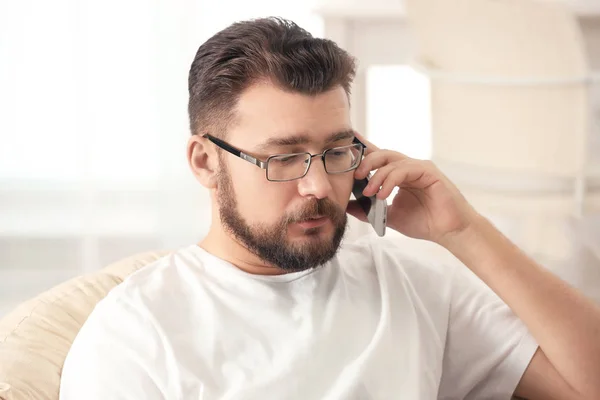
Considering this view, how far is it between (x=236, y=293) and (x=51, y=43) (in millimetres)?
1791

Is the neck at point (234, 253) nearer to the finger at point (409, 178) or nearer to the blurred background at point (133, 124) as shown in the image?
the finger at point (409, 178)

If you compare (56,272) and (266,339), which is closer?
(266,339)

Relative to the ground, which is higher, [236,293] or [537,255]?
[236,293]

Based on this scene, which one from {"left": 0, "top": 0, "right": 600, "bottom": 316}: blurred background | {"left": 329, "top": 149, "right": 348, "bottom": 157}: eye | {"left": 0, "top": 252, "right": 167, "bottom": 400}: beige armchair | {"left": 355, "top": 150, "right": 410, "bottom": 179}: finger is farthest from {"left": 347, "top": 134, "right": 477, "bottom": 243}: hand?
{"left": 0, "top": 0, "right": 600, "bottom": 316}: blurred background

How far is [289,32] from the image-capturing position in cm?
161

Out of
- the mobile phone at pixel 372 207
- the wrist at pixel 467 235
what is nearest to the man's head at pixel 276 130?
the mobile phone at pixel 372 207

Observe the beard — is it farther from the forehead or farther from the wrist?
the wrist

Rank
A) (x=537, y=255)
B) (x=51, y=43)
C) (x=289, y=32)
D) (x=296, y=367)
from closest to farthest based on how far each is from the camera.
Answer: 1. (x=296, y=367)
2. (x=289, y=32)
3. (x=537, y=255)
4. (x=51, y=43)

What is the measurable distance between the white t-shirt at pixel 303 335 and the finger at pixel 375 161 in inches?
7.5

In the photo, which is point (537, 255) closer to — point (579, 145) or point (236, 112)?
point (579, 145)

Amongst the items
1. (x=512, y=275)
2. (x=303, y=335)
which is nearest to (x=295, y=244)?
(x=303, y=335)

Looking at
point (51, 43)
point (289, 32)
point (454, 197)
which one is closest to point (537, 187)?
point (454, 197)

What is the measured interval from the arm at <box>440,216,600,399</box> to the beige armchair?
0.74m

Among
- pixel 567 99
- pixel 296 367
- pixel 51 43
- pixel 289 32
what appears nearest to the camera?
pixel 296 367
